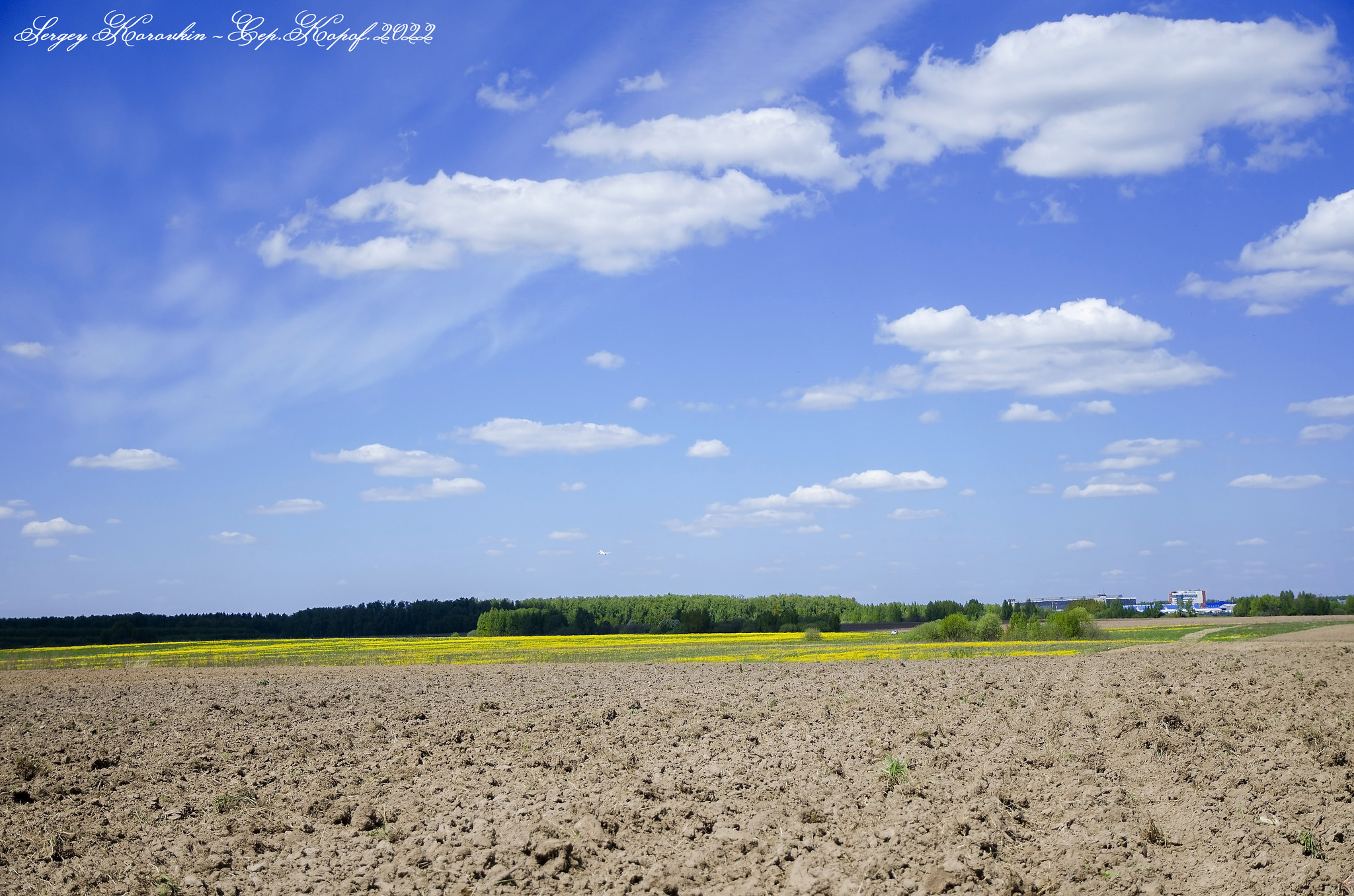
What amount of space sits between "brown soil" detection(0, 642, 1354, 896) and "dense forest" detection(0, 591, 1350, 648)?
194 feet

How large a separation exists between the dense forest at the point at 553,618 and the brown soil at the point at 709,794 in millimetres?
59117

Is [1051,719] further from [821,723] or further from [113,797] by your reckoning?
[113,797]

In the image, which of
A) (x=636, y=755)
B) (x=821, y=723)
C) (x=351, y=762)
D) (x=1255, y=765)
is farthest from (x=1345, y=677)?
(x=351, y=762)

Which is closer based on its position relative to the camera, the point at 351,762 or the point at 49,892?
the point at 49,892

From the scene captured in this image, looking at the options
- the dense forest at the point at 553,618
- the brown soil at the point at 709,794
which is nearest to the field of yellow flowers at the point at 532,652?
the dense forest at the point at 553,618

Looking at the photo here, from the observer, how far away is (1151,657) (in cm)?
3441

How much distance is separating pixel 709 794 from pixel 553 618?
96.1 meters

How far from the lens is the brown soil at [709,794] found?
10.8 meters

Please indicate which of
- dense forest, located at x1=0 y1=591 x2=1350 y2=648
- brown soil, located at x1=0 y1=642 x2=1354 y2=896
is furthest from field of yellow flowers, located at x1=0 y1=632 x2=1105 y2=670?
brown soil, located at x1=0 y1=642 x2=1354 y2=896

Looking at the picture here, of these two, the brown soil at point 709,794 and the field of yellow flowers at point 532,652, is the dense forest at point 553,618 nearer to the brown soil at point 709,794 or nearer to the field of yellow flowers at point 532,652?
the field of yellow flowers at point 532,652

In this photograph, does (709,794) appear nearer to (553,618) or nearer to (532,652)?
(532,652)

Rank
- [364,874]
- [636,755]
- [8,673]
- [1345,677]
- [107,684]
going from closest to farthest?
1. [364,874]
2. [636,755]
3. [1345,677]
4. [107,684]
5. [8,673]

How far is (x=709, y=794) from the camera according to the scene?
536 inches

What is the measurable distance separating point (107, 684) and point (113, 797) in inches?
1033
